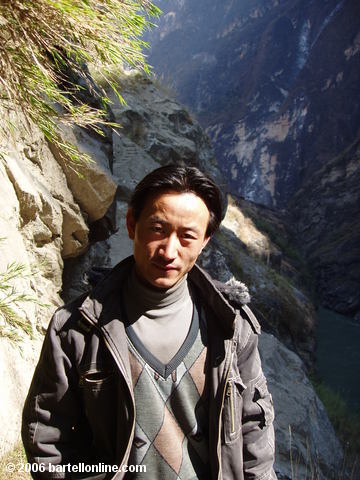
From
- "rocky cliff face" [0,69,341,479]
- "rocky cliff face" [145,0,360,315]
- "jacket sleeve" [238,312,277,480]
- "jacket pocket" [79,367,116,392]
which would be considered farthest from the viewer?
"rocky cliff face" [145,0,360,315]

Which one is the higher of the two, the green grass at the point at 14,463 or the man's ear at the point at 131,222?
the man's ear at the point at 131,222

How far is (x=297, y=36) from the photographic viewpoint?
41969 millimetres

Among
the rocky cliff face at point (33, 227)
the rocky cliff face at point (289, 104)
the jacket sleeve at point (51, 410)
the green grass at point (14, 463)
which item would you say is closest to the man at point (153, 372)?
the jacket sleeve at point (51, 410)

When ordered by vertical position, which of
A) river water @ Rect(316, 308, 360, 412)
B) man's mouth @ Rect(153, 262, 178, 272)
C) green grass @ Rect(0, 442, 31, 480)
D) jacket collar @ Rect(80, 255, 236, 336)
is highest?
man's mouth @ Rect(153, 262, 178, 272)

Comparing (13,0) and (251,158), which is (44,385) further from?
(251,158)

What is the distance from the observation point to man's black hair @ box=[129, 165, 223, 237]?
52.6 inches

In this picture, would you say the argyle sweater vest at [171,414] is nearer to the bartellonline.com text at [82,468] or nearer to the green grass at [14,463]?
the bartellonline.com text at [82,468]

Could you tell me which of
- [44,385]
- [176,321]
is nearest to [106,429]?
[44,385]

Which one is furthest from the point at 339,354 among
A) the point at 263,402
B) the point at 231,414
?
the point at 231,414

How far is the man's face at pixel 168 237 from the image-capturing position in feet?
4.29

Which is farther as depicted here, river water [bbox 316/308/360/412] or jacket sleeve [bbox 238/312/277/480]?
river water [bbox 316/308/360/412]

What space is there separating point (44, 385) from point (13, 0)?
55.2 inches

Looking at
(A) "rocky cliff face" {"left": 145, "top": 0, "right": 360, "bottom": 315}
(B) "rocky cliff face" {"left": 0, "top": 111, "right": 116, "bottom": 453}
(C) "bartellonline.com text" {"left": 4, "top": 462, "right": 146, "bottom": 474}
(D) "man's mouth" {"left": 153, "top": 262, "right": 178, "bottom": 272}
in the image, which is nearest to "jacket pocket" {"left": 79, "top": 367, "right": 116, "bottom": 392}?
(C) "bartellonline.com text" {"left": 4, "top": 462, "right": 146, "bottom": 474}

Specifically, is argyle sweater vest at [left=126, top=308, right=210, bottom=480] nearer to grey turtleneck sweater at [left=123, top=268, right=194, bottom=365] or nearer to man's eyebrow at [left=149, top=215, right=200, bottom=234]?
grey turtleneck sweater at [left=123, top=268, right=194, bottom=365]
